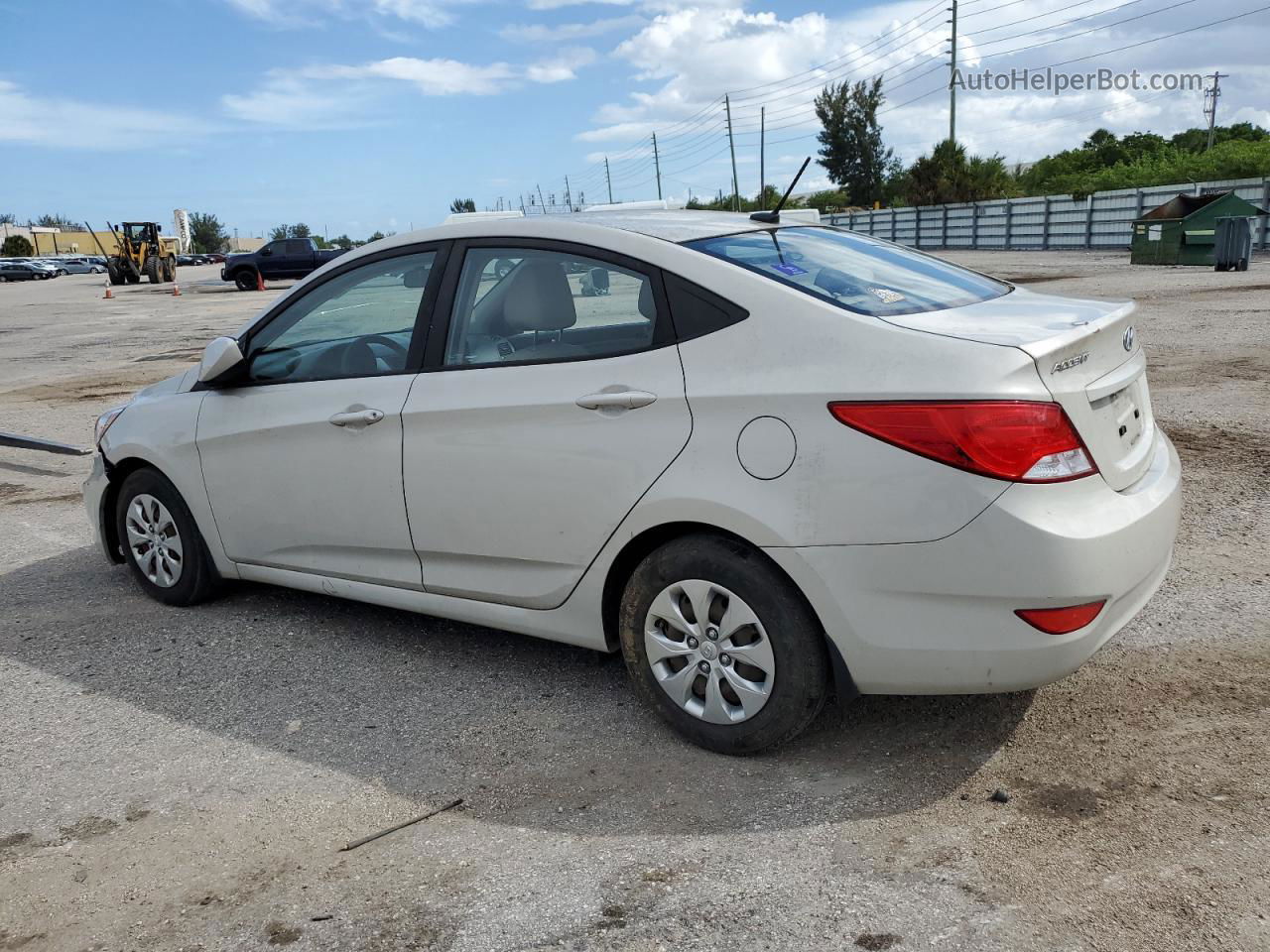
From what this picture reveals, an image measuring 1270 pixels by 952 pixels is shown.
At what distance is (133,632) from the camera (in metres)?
4.75

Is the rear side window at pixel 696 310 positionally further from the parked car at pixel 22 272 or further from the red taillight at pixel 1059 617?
the parked car at pixel 22 272

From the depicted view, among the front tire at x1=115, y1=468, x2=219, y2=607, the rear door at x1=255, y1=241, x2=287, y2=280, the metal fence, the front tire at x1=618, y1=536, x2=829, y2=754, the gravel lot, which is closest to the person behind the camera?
the gravel lot

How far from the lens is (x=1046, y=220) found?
1547 inches

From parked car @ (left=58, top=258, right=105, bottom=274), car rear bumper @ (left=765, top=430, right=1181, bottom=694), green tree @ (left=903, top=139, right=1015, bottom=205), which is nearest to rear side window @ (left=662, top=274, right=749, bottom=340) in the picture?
car rear bumper @ (left=765, top=430, right=1181, bottom=694)

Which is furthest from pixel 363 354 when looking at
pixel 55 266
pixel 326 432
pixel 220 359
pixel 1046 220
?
pixel 55 266

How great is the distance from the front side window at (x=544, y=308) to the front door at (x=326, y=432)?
0.74 feet

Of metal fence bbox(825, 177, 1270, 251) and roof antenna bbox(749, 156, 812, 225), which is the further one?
metal fence bbox(825, 177, 1270, 251)

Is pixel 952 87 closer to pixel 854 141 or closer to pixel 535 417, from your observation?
pixel 854 141

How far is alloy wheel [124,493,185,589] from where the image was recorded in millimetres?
4926

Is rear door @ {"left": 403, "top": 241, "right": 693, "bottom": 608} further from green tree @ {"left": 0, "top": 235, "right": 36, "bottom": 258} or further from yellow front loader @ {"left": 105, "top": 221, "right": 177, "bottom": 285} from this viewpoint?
green tree @ {"left": 0, "top": 235, "right": 36, "bottom": 258}

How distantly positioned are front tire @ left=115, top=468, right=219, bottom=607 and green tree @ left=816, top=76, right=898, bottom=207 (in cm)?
7226

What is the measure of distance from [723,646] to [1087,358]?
132 cm

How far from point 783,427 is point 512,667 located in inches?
67.2

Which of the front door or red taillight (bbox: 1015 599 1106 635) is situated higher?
the front door
